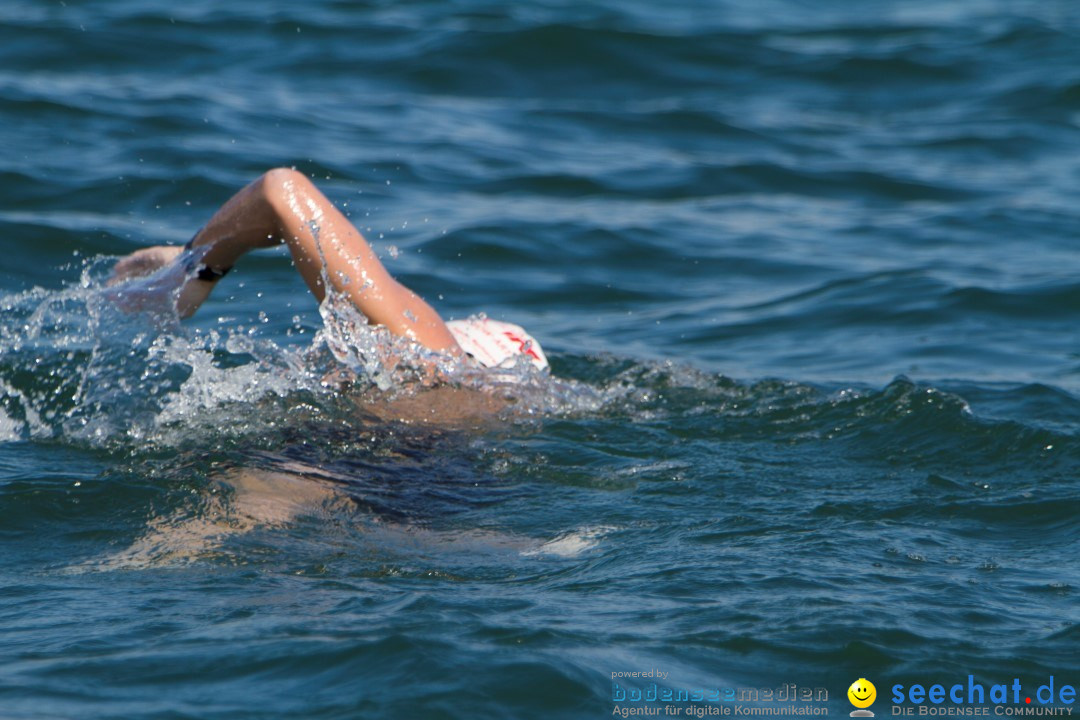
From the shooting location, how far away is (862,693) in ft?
11.4

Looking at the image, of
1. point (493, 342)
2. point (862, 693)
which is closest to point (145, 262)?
point (493, 342)

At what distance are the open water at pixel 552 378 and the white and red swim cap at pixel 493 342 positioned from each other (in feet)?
0.69

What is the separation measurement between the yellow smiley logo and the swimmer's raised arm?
2362 mm

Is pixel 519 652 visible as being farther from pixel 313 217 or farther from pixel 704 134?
pixel 704 134

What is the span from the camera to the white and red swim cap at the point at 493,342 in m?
5.79

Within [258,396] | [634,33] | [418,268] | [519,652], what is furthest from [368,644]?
[634,33]

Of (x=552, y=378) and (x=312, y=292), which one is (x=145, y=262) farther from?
(x=552, y=378)

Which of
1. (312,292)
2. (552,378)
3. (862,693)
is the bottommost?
(862,693)

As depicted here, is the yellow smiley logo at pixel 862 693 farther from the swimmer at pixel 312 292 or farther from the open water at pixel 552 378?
the swimmer at pixel 312 292

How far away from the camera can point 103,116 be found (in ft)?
35.9

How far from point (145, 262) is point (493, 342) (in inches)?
55.6

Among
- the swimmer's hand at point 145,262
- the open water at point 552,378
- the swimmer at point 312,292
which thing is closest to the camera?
the open water at point 552,378

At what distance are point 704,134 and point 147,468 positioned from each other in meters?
8.01

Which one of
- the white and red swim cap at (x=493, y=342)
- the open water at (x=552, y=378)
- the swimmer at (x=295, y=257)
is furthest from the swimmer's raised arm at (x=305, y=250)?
the white and red swim cap at (x=493, y=342)
